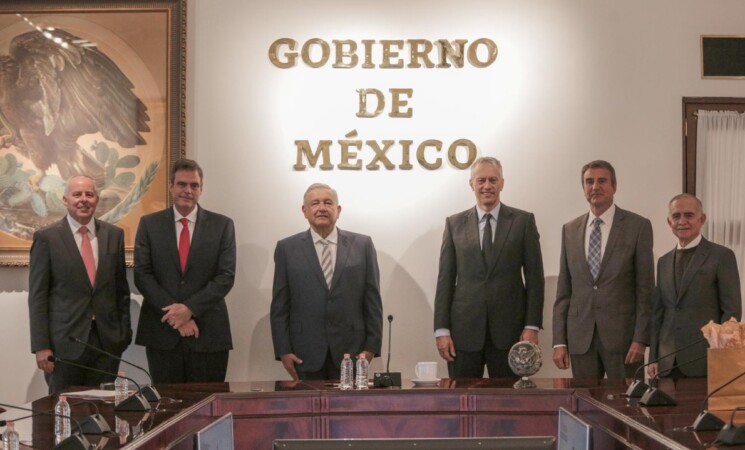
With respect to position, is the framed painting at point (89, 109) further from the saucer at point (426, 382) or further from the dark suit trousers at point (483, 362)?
the saucer at point (426, 382)

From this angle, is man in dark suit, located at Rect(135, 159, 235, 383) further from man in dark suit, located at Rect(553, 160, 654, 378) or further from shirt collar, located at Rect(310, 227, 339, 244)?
Answer: man in dark suit, located at Rect(553, 160, 654, 378)

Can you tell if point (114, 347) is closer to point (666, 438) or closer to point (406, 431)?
point (406, 431)

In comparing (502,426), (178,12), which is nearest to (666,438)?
(502,426)

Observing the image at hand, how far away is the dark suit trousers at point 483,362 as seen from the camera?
5.84 meters

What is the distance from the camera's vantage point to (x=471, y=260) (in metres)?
5.92

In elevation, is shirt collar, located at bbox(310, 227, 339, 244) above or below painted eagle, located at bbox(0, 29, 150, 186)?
below

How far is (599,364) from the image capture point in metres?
5.78

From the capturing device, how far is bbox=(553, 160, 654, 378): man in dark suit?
5.70m

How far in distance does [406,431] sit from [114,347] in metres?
2.21

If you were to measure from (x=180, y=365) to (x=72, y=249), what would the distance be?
2.89ft

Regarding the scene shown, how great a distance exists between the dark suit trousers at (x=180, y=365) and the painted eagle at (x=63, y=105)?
1.38 meters

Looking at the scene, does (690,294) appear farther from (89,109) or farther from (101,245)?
(89,109)

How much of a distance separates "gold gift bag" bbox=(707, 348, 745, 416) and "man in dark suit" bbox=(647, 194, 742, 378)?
216 cm

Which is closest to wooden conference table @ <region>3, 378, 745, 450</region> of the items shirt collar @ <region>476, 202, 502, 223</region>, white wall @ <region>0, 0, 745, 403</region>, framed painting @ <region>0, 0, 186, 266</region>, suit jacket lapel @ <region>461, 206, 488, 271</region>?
suit jacket lapel @ <region>461, 206, 488, 271</region>
